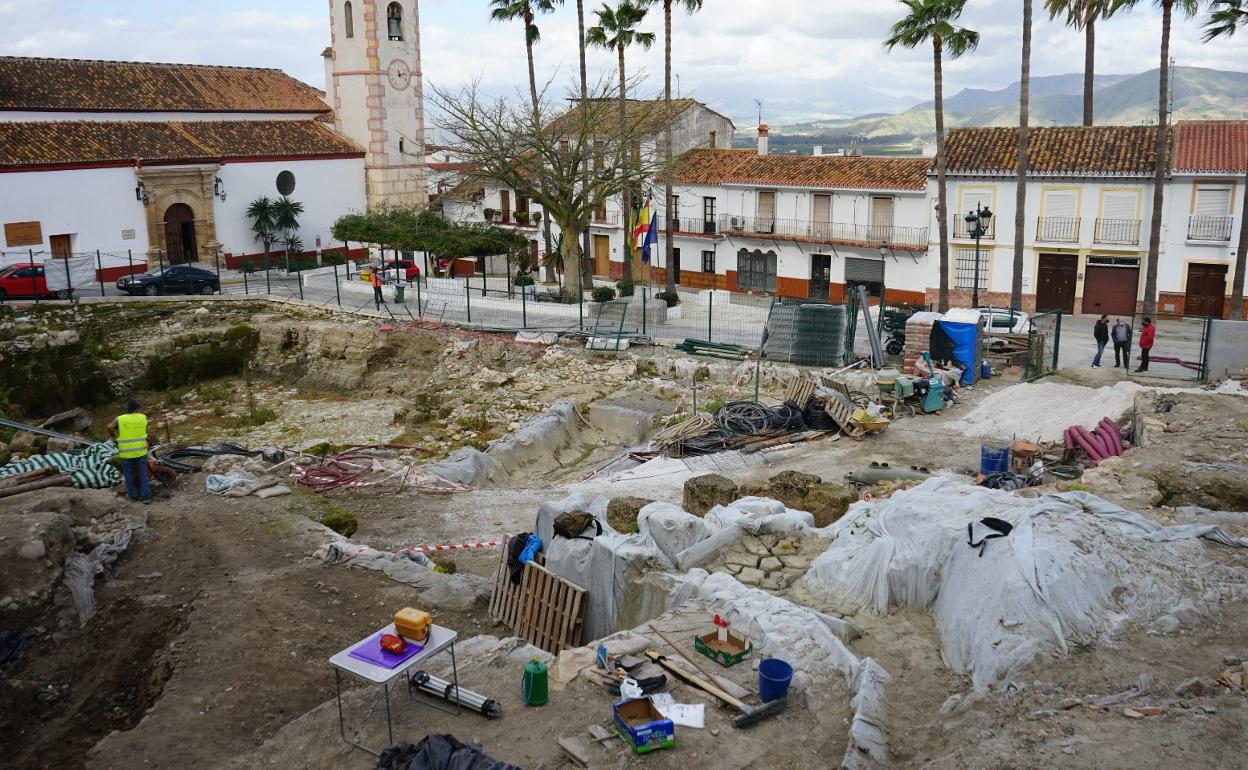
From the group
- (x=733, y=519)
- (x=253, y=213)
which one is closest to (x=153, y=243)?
(x=253, y=213)

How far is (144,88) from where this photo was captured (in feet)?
132

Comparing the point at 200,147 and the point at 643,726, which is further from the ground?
the point at 200,147

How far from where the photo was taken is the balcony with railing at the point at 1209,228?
30.5 m

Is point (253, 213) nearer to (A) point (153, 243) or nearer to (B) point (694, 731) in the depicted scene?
(A) point (153, 243)

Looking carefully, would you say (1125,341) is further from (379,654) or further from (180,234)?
(180,234)

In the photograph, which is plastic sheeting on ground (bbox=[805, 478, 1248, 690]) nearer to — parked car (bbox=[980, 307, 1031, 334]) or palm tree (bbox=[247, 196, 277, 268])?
parked car (bbox=[980, 307, 1031, 334])

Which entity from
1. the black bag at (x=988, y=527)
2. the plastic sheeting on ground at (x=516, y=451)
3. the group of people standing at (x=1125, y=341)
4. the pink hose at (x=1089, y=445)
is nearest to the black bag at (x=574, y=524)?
the black bag at (x=988, y=527)

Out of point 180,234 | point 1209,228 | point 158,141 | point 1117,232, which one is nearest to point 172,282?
point 180,234

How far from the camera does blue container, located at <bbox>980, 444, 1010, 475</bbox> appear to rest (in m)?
14.8

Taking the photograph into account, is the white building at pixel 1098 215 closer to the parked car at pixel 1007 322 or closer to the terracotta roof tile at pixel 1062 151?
the terracotta roof tile at pixel 1062 151

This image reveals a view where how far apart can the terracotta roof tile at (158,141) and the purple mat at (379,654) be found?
31459mm

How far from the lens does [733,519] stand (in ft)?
37.7

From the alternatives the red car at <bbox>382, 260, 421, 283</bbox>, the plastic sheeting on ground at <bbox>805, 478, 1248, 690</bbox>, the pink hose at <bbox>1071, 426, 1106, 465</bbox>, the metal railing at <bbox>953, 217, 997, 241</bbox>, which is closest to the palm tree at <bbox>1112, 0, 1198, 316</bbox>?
the metal railing at <bbox>953, 217, 997, 241</bbox>

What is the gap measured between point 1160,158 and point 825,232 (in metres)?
11.9
